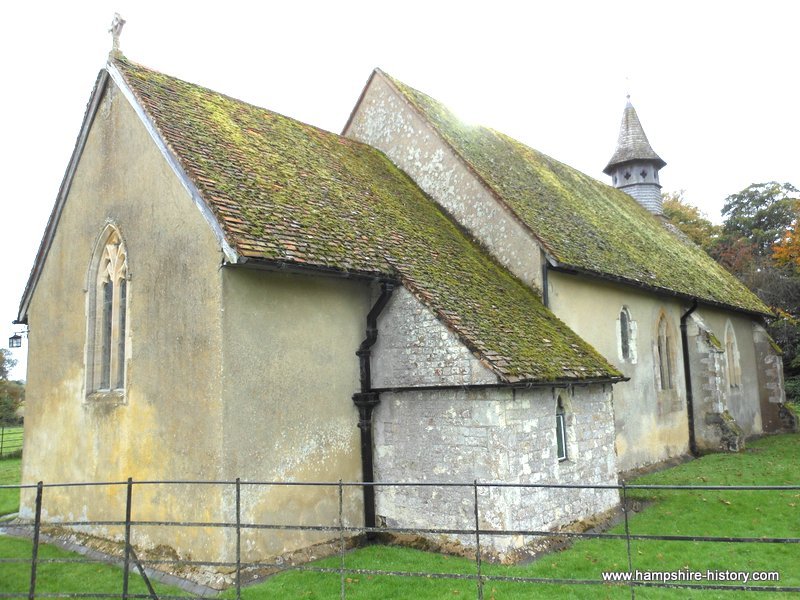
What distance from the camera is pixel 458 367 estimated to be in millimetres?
9828

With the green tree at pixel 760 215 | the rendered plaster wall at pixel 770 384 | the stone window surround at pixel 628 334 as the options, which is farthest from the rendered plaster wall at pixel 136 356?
the green tree at pixel 760 215

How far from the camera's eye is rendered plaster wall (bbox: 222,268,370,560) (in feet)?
29.7

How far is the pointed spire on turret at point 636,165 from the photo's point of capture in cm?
3077

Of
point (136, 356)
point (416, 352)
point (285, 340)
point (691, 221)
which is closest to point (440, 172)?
point (416, 352)

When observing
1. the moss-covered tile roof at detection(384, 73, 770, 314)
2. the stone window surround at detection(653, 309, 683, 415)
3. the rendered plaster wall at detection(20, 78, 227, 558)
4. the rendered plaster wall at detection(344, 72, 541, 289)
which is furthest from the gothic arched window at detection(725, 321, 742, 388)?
the rendered plaster wall at detection(20, 78, 227, 558)

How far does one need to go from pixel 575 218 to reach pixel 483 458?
9670 mm

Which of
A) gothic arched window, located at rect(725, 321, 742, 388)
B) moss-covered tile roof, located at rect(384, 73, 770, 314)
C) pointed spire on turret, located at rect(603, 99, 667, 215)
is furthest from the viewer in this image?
pointed spire on turret, located at rect(603, 99, 667, 215)

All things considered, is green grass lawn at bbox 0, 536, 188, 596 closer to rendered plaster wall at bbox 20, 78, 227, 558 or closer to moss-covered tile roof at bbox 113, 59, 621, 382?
rendered plaster wall at bbox 20, 78, 227, 558

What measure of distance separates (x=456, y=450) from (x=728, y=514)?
5.49 m

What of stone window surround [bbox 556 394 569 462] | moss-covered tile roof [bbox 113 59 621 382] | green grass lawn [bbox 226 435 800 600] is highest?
moss-covered tile roof [bbox 113 59 621 382]

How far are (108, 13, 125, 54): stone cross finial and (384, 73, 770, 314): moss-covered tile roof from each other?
717 cm

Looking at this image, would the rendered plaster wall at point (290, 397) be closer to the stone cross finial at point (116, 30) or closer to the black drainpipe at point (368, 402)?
the black drainpipe at point (368, 402)

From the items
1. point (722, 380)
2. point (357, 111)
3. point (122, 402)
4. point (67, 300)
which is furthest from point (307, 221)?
point (722, 380)

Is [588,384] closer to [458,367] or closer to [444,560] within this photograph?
[458,367]
